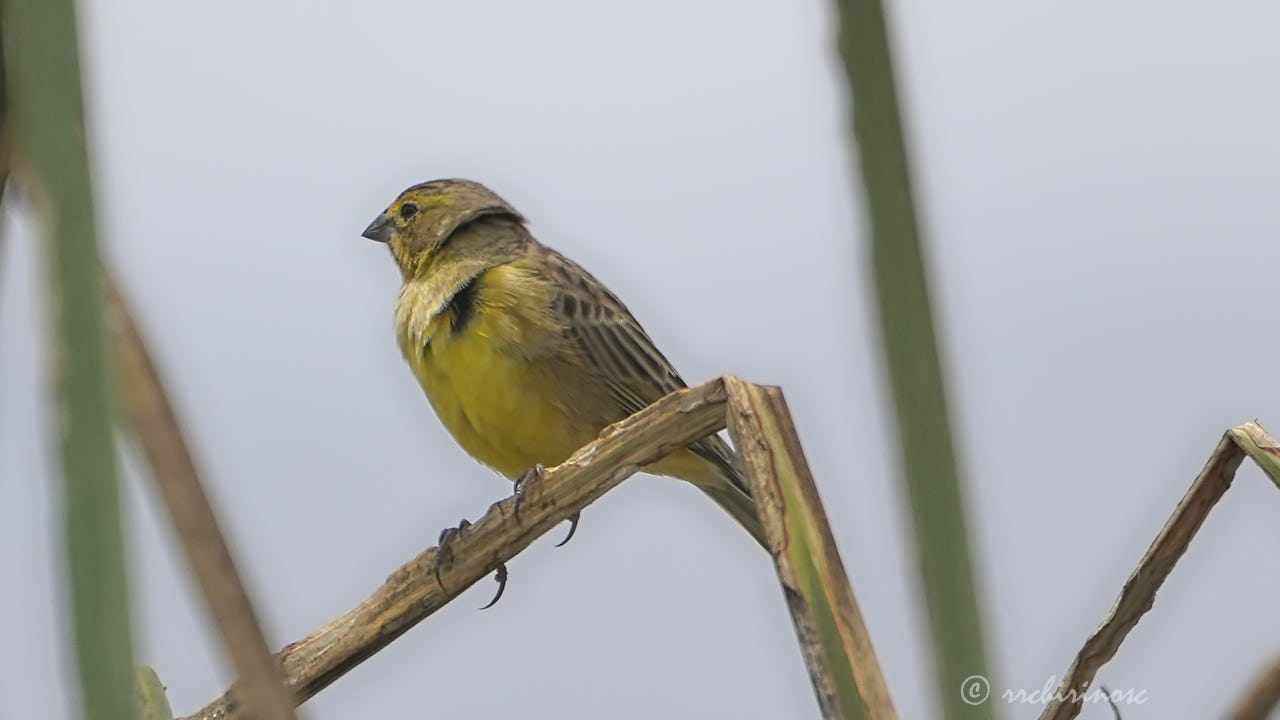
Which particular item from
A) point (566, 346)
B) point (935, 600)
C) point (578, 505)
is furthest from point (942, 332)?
point (566, 346)

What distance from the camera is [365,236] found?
6930 mm

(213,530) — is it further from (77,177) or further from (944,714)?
(944,714)

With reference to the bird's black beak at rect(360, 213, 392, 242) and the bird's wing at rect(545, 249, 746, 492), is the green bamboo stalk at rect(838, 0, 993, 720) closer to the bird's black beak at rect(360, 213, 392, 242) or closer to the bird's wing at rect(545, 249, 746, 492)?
the bird's wing at rect(545, 249, 746, 492)

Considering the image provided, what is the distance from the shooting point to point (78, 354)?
1.04 m

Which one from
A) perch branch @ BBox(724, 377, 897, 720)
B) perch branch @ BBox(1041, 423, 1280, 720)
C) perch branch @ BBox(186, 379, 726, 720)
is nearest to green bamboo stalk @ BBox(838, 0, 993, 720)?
perch branch @ BBox(724, 377, 897, 720)

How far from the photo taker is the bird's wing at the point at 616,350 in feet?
18.7

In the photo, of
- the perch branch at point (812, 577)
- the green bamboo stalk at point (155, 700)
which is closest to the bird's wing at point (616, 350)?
the green bamboo stalk at point (155, 700)

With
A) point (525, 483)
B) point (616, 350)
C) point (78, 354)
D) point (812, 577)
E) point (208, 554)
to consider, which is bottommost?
point (812, 577)

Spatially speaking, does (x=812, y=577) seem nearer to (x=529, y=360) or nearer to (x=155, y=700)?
(x=155, y=700)

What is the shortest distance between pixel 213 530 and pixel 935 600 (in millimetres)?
591

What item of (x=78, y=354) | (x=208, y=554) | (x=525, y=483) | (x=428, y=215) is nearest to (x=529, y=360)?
(x=525, y=483)

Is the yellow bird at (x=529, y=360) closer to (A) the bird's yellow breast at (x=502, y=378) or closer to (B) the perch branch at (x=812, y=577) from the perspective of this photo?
(A) the bird's yellow breast at (x=502, y=378)

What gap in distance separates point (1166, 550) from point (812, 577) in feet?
3.52

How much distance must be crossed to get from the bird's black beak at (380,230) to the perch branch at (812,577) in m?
4.52
